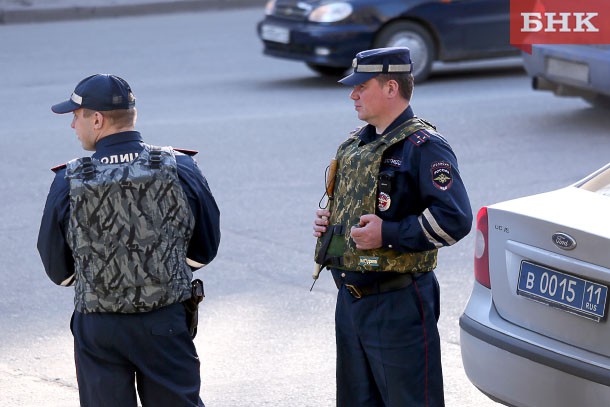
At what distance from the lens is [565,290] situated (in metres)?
3.99

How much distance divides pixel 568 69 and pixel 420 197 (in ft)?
22.5

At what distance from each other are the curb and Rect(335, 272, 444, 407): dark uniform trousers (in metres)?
14.9

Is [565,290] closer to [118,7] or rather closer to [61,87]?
[61,87]

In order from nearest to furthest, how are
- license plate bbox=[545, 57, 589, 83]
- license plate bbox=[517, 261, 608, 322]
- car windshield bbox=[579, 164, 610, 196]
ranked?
license plate bbox=[517, 261, 608, 322], car windshield bbox=[579, 164, 610, 196], license plate bbox=[545, 57, 589, 83]

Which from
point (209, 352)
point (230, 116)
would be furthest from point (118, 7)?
point (209, 352)

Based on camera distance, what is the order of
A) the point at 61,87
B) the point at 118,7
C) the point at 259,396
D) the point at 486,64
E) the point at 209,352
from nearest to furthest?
the point at 259,396
the point at 209,352
the point at 61,87
the point at 486,64
the point at 118,7

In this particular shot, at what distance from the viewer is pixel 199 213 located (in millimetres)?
3863

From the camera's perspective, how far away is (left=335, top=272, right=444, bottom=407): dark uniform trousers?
3988 mm

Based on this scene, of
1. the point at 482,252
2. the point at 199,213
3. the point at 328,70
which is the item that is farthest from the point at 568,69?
the point at 199,213

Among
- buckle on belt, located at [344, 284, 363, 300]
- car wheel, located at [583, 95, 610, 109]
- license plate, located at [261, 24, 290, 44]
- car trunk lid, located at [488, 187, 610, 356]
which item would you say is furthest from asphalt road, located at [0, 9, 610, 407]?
buckle on belt, located at [344, 284, 363, 300]

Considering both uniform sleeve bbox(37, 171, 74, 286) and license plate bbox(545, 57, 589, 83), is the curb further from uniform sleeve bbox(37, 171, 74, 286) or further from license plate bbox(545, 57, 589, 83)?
uniform sleeve bbox(37, 171, 74, 286)

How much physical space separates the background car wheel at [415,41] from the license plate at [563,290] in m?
8.85

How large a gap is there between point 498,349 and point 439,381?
269mm

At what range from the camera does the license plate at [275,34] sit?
503 inches
